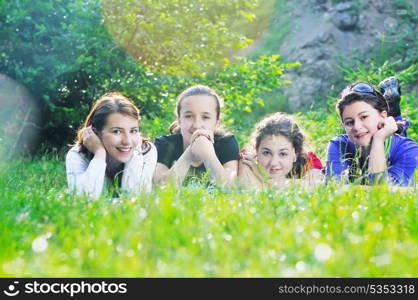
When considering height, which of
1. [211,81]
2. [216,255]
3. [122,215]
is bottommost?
[216,255]

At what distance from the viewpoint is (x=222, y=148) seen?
5.19 m

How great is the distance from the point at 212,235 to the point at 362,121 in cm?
287

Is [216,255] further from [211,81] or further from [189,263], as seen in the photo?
[211,81]

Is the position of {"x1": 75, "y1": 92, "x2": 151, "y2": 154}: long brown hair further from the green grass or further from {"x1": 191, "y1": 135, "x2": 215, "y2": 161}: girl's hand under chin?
the green grass

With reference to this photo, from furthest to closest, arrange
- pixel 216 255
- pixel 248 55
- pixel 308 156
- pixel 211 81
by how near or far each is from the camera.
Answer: pixel 248 55, pixel 211 81, pixel 308 156, pixel 216 255

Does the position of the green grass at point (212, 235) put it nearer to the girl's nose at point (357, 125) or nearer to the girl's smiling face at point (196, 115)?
the girl's nose at point (357, 125)

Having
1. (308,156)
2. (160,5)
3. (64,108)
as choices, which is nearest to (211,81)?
(160,5)

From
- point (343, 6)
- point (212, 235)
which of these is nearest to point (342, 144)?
point (212, 235)

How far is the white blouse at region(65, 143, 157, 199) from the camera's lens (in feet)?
14.4

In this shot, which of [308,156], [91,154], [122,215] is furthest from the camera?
[308,156]

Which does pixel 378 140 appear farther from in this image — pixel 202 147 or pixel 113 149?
pixel 113 149

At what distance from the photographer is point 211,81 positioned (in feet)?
32.5

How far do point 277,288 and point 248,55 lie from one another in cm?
1408

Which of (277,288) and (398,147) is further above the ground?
(398,147)
